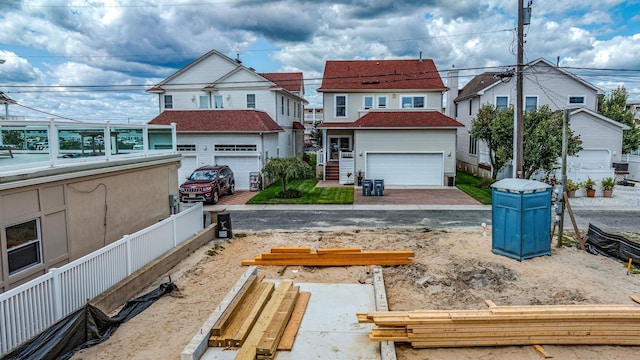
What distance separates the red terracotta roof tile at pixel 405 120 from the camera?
26.2m

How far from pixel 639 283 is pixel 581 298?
2.02m

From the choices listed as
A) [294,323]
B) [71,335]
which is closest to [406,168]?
[294,323]

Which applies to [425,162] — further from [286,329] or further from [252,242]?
[286,329]

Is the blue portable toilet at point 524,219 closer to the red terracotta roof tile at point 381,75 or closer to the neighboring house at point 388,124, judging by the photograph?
the neighboring house at point 388,124

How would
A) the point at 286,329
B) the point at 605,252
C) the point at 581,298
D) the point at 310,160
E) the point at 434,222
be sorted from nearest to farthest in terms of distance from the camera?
the point at 286,329, the point at 581,298, the point at 605,252, the point at 434,222, the point at 310,160

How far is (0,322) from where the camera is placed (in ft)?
19.7

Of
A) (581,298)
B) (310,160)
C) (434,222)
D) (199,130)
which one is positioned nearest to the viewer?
(581,298)

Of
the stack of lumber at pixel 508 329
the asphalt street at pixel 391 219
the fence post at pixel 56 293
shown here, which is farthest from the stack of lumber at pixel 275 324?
the asphalt street at pixel 391 219

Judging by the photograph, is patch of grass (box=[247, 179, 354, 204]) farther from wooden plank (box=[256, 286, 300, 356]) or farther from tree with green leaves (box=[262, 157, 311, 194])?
wooden plank (box=[256, 286, 300, 356])

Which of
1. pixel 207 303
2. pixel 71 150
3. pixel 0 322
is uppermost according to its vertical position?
pixel 71 150

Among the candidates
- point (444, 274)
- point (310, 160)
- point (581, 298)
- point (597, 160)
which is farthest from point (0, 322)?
point (310, 160)

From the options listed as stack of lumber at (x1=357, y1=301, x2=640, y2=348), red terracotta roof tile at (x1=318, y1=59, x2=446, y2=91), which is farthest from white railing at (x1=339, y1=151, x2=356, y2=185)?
stack of lumber at (x1=357, y1=301, x2=640, y2=348)

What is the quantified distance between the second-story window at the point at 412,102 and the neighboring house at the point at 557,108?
12.8 ft

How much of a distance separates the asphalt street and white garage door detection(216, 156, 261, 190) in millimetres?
7027
